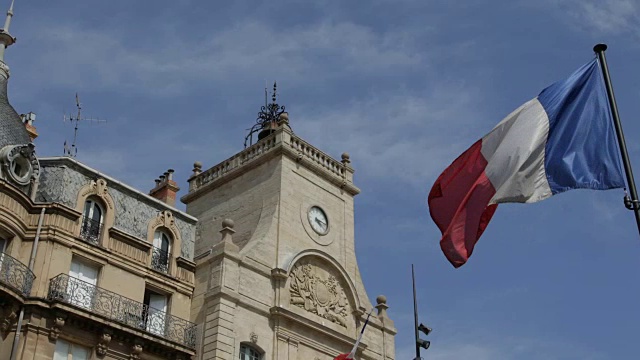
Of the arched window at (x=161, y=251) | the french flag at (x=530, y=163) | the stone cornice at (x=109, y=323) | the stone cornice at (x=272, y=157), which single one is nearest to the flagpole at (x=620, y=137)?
the french flag at (x=530, y=163)

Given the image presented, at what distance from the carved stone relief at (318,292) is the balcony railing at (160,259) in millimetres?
4618

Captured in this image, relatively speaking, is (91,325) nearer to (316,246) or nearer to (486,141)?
(316,246)

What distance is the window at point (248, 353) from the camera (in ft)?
103

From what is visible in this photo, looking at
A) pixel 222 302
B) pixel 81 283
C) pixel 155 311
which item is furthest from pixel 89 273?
pixel 222 302

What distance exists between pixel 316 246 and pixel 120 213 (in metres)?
8.20

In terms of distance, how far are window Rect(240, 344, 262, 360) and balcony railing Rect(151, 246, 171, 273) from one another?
3.85m

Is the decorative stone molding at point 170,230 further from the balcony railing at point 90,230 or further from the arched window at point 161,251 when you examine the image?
the balcony railing at point 90,230

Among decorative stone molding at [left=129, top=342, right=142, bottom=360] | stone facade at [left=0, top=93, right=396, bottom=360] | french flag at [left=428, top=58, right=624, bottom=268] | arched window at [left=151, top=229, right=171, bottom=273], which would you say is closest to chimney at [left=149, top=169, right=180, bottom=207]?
stone facade at [left=0, top=93, right=396, bottom=360]

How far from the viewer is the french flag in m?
16.1

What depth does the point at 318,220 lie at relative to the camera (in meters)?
36.9

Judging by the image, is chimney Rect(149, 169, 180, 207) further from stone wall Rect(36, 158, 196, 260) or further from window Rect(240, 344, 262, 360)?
window Rect(240, 344, 262, 360)

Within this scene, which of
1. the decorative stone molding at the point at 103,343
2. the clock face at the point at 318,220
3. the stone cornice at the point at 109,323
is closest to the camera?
the stone cornice at the point at 109,323

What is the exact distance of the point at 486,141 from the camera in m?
18.3

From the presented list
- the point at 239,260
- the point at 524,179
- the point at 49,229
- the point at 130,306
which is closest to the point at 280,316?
the point at 239,260
